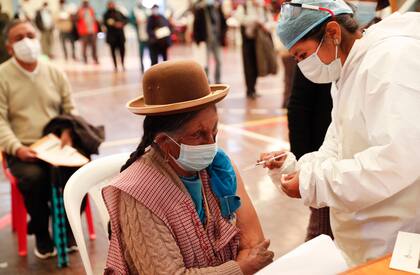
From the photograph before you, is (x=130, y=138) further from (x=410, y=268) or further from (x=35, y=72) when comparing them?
(x=410, y=268)

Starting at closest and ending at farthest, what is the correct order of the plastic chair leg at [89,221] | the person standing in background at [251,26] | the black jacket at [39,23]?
1. the plastic chair leg at [89,221]
2. the person standing in background at [251,26]
3. the black jacket at [39,23]

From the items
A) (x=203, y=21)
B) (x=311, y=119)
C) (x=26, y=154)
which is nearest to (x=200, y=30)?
(x=203, y=21)

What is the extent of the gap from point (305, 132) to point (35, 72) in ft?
6.21

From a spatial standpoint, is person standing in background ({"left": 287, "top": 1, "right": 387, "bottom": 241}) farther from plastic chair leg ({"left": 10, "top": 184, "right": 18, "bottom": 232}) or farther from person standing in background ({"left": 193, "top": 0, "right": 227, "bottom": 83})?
person standing in background ({"left": 193, "top": 0, "right": 227, "bottom": 83})

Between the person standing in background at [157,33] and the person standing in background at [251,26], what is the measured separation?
89.4 inches

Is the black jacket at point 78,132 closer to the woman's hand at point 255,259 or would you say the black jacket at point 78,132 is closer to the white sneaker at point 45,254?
the white sneaker at point 45,254

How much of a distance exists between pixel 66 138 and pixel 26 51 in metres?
0.63

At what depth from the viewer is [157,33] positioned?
977 cm

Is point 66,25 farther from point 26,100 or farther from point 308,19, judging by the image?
point 308,19

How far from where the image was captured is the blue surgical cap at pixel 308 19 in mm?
1762

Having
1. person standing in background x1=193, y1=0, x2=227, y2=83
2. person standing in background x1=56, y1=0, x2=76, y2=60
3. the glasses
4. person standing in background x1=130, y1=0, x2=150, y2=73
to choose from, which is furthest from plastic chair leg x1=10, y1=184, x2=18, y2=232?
person standing in background x1=56, y1=0, x2=76, y2=60

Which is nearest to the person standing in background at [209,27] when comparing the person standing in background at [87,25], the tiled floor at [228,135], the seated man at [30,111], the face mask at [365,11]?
the tiled floor at [228,135]

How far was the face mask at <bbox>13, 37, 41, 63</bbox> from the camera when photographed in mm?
3416

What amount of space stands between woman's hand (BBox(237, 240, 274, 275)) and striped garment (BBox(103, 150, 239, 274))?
86 mm
